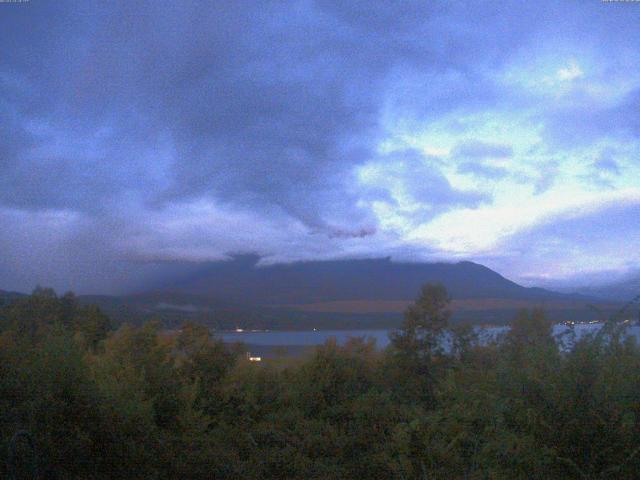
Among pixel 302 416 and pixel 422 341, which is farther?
pixel 422 341

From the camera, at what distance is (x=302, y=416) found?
11109mm

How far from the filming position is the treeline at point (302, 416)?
6.27m

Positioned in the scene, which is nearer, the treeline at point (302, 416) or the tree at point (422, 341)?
the treeline at point (302, 416)

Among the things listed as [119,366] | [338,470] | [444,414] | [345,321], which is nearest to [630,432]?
[444,414]

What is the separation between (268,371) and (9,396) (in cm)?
688

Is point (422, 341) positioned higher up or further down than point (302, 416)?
higher up

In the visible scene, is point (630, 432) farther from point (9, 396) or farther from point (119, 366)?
point (119, 366)

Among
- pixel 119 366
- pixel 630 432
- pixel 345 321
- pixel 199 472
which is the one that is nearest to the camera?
pixel 630 432

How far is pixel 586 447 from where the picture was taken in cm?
632

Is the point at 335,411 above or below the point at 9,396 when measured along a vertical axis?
below

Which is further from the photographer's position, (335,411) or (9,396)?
(335,411)

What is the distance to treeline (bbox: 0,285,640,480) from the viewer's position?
6273 millimetres

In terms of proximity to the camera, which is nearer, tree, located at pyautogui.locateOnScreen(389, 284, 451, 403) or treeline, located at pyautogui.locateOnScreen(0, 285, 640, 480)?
treeline, located at pyautogui.locateOnScreen(0, 285, 640, 480)

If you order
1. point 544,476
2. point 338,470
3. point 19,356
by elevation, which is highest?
point 19,356
